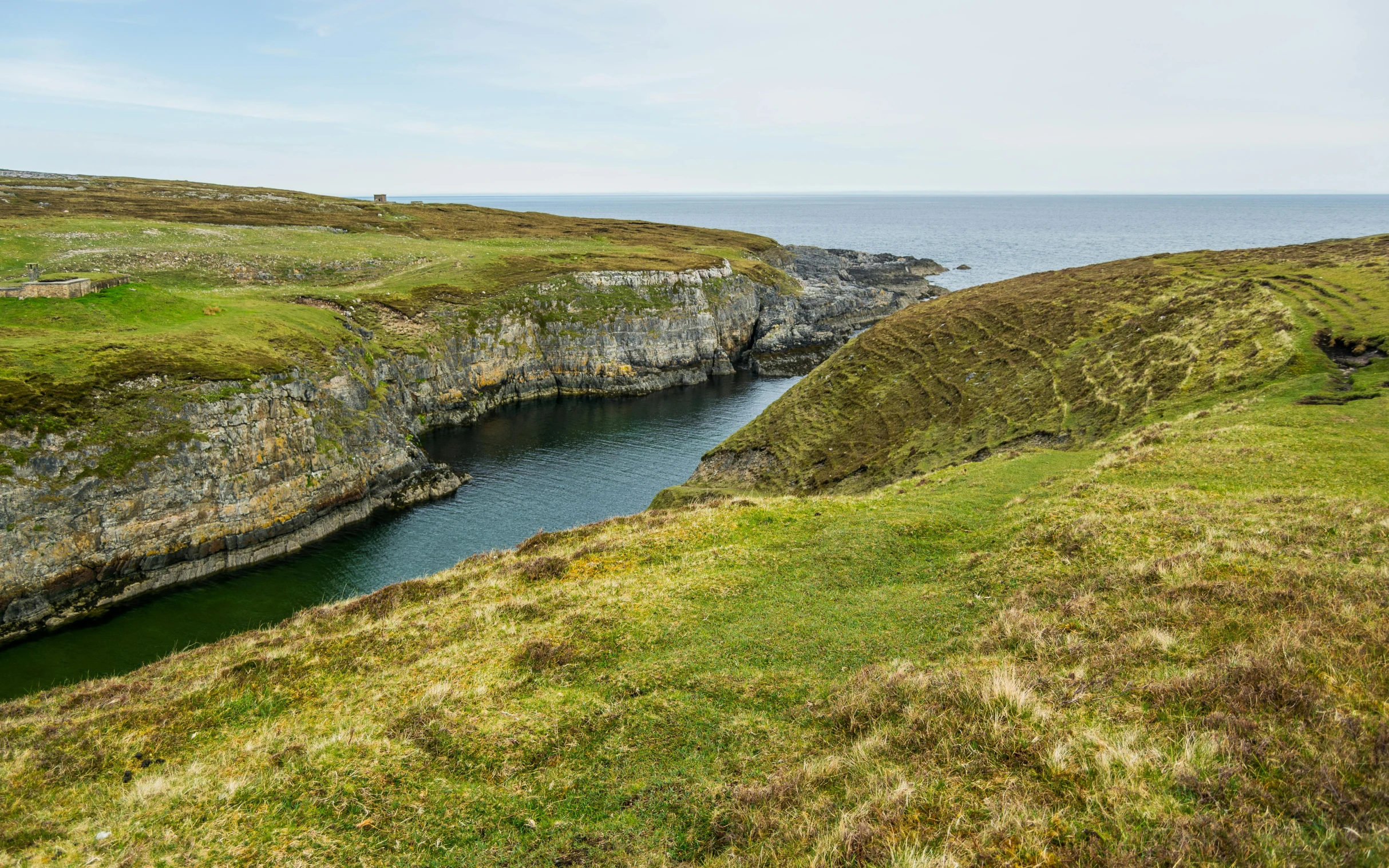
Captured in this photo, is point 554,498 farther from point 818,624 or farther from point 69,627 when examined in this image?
point 818,624

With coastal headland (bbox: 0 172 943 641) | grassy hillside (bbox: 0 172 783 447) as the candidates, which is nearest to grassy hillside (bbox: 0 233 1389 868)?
coastal headland (bbox: 0 172 943 641)

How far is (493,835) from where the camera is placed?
11.5m

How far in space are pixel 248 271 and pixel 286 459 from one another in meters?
50.0

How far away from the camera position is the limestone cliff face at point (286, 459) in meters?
39.8

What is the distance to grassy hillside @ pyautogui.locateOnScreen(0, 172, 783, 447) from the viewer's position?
156ft

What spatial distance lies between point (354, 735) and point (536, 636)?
19.5 feet

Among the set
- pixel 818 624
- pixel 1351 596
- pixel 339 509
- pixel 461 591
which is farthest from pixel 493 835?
pixel 339 509

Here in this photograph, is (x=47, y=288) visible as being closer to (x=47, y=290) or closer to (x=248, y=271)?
(x=47, y=290)

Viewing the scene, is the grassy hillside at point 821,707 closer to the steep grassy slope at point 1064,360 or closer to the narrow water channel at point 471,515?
the steep grassy slope at point 1064,360

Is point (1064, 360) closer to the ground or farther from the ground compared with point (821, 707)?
farther from the ground

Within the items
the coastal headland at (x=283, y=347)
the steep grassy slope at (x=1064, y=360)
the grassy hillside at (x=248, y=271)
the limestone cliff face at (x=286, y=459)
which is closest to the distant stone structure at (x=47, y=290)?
the grassy hillside at (x=248, y=271)

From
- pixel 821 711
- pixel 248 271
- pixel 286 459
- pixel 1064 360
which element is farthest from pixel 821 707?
pixel 248 271

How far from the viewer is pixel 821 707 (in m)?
14.6

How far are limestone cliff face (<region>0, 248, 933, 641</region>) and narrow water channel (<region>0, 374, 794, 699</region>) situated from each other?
2.15 m
